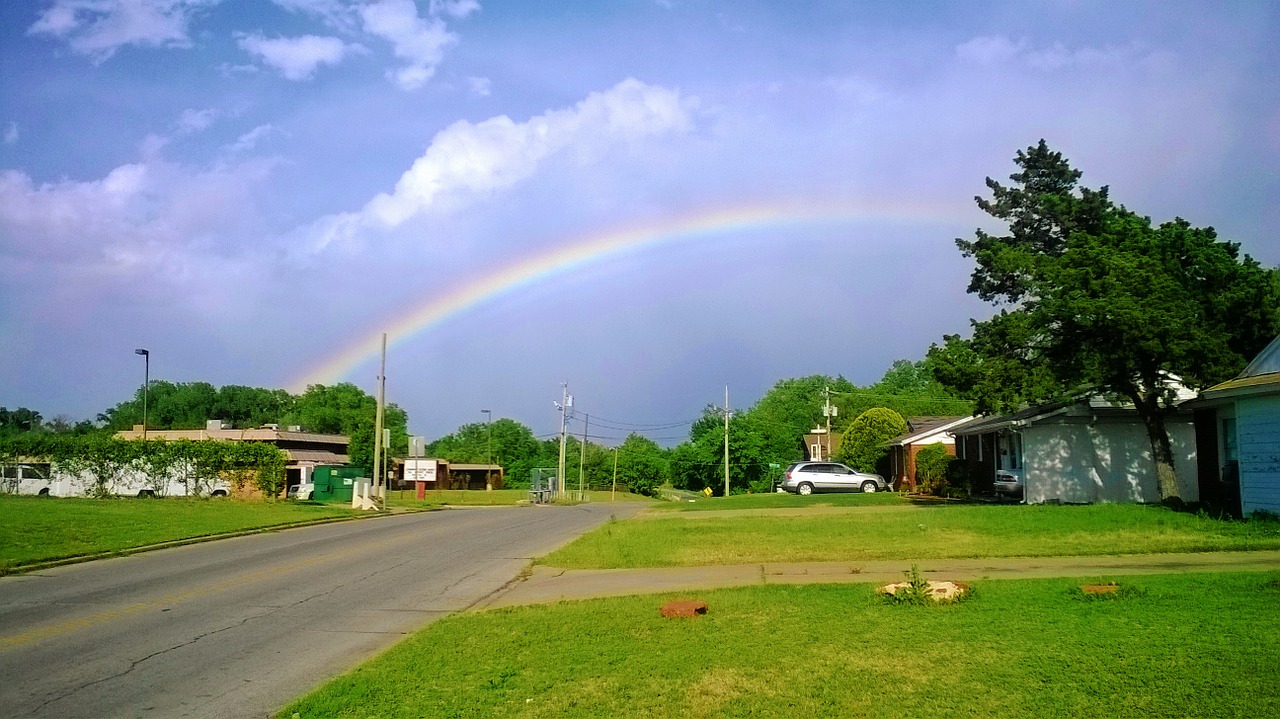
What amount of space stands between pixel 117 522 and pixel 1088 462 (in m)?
28.0

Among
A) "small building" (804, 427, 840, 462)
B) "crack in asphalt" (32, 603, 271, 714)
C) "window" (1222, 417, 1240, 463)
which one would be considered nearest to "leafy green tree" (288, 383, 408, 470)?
"small building" (804, 427, 840, 462)

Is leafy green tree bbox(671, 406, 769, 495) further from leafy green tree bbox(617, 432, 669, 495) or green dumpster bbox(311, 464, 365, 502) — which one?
green dumpster bbox(311, 464, 365, 502)

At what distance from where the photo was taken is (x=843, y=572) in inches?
576

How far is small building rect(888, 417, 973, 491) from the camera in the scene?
46.8 metres

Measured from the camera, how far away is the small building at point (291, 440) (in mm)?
69812

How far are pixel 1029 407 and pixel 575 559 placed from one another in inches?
821

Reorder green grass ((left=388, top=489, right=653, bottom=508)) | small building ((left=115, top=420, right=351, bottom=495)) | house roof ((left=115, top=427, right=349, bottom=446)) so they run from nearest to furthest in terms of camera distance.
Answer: green grass ((left=388, top=489, right=653, bottom=508)) < small building ((left=115, top=420, right=351, bottom=495)) < house roof ((left=115, top=427, right=349, bottom=446))

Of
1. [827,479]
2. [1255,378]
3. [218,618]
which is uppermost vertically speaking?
[1255,378]

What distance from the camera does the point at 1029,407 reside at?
33.2 meters

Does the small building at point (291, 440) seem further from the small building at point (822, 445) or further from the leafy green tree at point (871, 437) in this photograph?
the small building at point (822, 445)

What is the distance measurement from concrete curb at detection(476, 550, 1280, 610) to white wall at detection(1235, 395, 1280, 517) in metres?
5.14

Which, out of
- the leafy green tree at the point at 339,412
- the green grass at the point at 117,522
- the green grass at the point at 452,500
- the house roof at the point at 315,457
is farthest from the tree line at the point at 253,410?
the green grass at the point at 117,522

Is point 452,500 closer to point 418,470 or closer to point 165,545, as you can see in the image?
point 418,470

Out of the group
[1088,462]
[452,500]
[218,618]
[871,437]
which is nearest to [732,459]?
[871,437]
